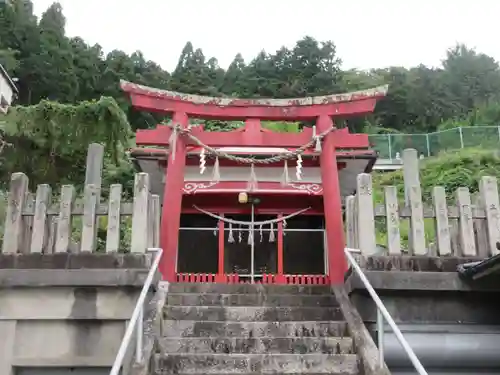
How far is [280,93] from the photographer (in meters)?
40.9

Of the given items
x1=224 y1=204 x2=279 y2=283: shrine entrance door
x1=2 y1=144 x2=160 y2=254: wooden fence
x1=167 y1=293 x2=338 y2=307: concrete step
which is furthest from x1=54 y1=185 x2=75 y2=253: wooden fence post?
x1=224 y1=204 x2=279 y2=283: shrine entrance door

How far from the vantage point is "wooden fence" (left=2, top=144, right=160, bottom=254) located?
6.86 m

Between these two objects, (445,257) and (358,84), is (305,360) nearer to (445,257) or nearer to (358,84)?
(445,257)

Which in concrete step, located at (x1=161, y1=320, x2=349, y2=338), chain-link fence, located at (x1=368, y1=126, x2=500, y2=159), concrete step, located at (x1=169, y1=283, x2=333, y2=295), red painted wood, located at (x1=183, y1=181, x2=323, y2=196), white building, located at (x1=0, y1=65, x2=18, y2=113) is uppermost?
white building, located at (x1=0, y1=65, x2=18, y2=113)

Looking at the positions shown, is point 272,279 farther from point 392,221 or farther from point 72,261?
point 72,261

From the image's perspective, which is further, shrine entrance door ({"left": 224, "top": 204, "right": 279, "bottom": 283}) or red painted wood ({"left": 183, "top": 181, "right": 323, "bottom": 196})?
shrine entrance door ({"left": 224, "top": 204, "right": 279, "bottom": 283})

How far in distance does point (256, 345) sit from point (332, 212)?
3.27 meters

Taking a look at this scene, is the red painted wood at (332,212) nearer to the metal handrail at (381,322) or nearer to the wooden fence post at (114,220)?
the metal handrail at (381,322)

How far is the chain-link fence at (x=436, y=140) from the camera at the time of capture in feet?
101

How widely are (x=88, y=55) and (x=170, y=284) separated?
1387 inches

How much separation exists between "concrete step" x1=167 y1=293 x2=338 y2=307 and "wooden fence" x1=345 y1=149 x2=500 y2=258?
0.93 m

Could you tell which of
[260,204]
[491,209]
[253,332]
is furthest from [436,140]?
[253,332]

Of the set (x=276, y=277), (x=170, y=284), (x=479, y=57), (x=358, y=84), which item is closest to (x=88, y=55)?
(x=358, y=84)

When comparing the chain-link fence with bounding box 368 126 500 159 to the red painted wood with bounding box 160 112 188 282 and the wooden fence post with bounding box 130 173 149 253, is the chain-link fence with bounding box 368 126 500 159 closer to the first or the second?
the red painted wood with bounding box 160 112 188 282
